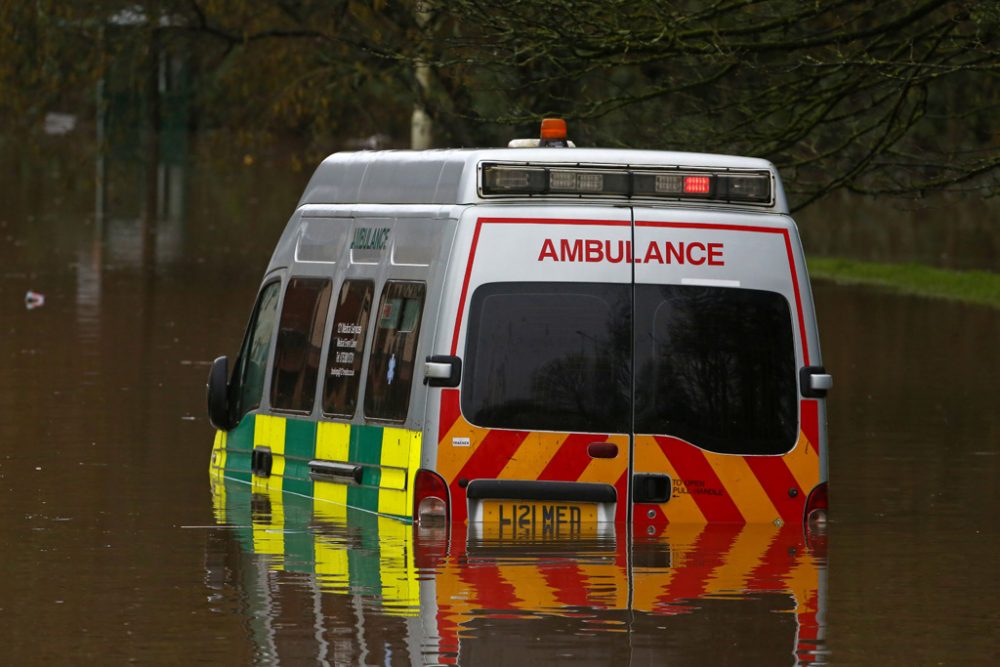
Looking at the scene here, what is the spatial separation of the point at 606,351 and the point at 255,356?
2.90 meters

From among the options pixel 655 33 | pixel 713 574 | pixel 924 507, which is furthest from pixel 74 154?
pixel 713 574

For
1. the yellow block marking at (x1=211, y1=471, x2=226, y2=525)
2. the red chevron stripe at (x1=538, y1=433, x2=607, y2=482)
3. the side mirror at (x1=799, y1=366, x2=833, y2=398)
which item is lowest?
the yellow block marking at (x1=211, y1=471, x2=226, y2=525)

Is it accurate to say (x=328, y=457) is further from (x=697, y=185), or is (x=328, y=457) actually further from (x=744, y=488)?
(x=697, y=185)

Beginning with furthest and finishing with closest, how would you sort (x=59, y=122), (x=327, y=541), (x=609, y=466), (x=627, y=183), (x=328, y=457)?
1. (x=59, y=122)
2. (x=328, y=457)
3. (x=327, y=541)
4. (x=627, y=183)
5. (x=609, y=466)

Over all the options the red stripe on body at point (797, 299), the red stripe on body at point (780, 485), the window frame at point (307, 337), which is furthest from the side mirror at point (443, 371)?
the window frame at point (307, 337)

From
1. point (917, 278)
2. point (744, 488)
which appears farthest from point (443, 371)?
point (917, 278)

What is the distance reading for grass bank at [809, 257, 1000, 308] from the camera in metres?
34.9

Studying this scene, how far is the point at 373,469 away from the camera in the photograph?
12.5m

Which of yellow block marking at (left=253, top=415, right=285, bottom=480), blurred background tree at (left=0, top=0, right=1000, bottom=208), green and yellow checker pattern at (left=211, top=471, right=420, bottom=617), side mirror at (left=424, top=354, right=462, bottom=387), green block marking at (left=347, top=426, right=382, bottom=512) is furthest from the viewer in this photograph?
blurred background tree at (left=0, top=0, right=1000, bottom=208)

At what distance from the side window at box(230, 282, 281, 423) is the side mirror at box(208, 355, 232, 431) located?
0.25 ft

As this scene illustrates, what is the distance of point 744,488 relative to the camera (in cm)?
1197

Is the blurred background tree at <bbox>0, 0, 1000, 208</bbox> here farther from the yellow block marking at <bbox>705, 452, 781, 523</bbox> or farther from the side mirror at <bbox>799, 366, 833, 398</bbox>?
the yellow block marking at <bbox>705, 452, 781, 523</bbox>

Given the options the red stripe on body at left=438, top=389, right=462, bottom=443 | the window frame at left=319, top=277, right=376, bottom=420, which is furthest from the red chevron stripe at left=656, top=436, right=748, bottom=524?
the window frame at left=319, top=277, right=376, bottom=420

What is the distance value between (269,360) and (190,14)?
25211 mm
